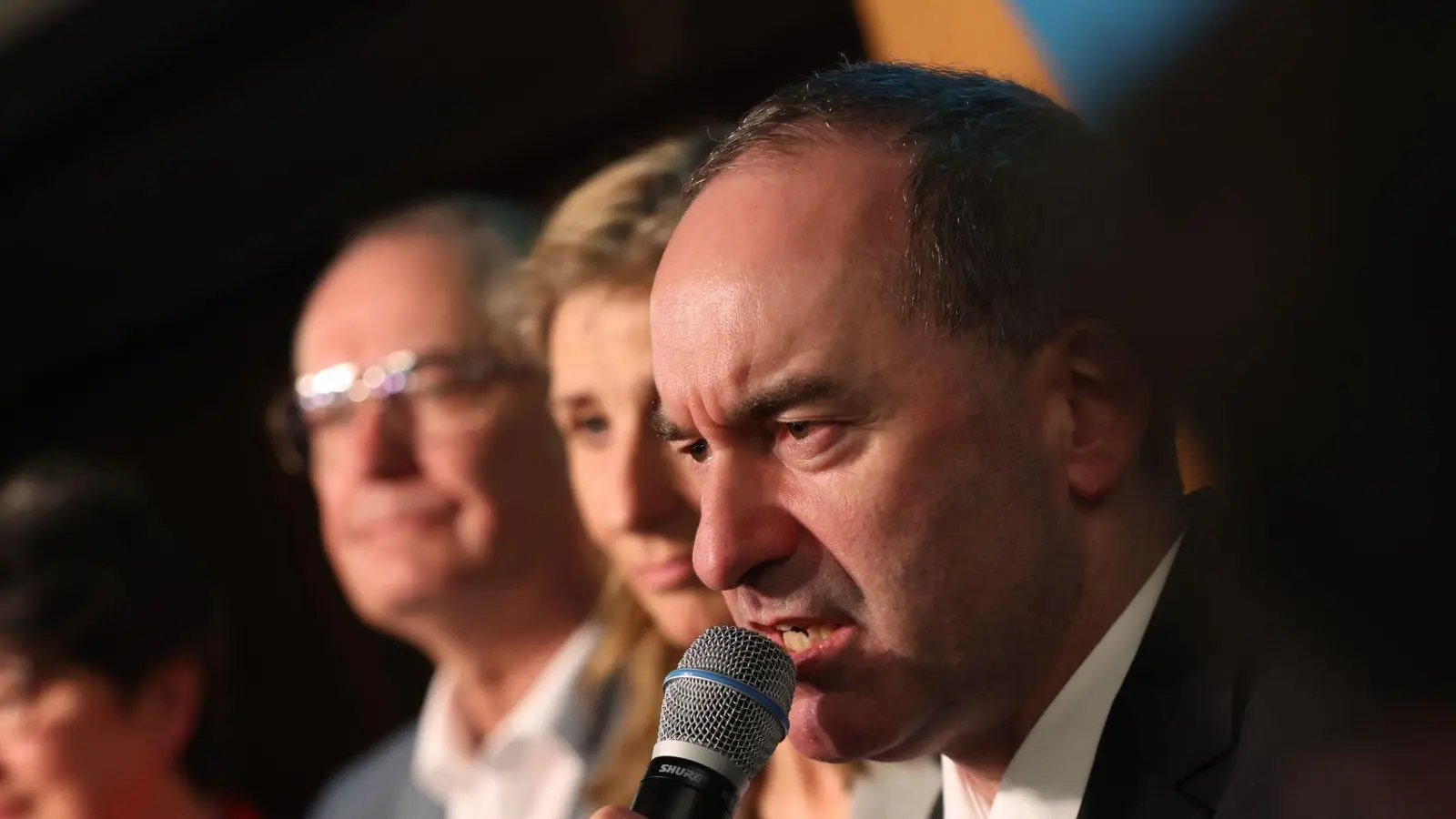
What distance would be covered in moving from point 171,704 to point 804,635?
1228mm

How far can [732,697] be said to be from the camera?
2.94ft

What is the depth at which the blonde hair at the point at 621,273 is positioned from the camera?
1424 mm

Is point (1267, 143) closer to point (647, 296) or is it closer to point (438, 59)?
point (647, 296)

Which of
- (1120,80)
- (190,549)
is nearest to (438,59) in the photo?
(190,549)

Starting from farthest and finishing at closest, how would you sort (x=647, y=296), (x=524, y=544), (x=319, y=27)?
(x=319, y=27) → (x=524, y=544) → (x=647, y=296)

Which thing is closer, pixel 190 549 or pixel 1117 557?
pixel 1117 557

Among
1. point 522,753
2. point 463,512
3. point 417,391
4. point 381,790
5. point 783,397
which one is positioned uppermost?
point 783,397

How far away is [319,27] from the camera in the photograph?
6.66 ft

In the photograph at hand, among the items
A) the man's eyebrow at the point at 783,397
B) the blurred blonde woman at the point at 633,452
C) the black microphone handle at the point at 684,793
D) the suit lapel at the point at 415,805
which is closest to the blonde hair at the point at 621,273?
the blurred blonde woman at the point at 633,452

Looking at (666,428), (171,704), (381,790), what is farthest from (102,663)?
(666,428)

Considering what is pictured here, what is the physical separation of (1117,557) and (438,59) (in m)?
1.30

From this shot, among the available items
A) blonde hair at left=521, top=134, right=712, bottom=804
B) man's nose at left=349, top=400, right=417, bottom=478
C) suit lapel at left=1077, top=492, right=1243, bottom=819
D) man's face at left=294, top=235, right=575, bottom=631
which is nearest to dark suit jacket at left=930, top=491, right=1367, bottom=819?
suit lapel at left=1077, top=492, right=1243, bottom=819

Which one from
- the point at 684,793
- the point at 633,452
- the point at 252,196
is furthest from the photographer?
the point at 252,196

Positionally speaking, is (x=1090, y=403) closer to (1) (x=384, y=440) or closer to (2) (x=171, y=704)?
(1) (x=384, y=440)
